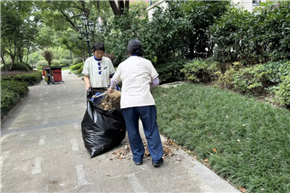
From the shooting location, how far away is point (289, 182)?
2.12 m

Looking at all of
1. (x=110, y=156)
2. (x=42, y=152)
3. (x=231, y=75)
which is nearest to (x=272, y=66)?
(x=231, y=75)

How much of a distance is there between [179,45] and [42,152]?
671cm

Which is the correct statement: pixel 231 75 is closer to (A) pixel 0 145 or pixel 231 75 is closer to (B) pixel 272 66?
(B) pixel 272 66

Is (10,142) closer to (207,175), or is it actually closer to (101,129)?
(101,129)

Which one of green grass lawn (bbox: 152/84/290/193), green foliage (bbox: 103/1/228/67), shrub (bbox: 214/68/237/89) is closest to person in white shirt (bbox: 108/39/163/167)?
green grass lawn (bbox: 152/84/290/193)

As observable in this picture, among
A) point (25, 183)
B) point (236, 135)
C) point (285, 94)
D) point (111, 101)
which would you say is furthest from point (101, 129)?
point (285, 94)

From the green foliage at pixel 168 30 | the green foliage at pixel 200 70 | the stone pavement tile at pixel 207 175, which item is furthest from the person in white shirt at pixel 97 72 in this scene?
the green foliage at pixel 168 30

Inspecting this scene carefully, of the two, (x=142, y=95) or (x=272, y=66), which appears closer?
(x=142, y=95)

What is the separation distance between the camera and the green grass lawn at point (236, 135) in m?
2.30

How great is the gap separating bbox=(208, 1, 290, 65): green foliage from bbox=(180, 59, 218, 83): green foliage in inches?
17.2

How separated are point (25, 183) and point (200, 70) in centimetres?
588

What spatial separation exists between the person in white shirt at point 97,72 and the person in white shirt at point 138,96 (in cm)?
84

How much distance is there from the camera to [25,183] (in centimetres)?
261

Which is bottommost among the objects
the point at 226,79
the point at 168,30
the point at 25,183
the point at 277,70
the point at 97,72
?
the point at 25,183
